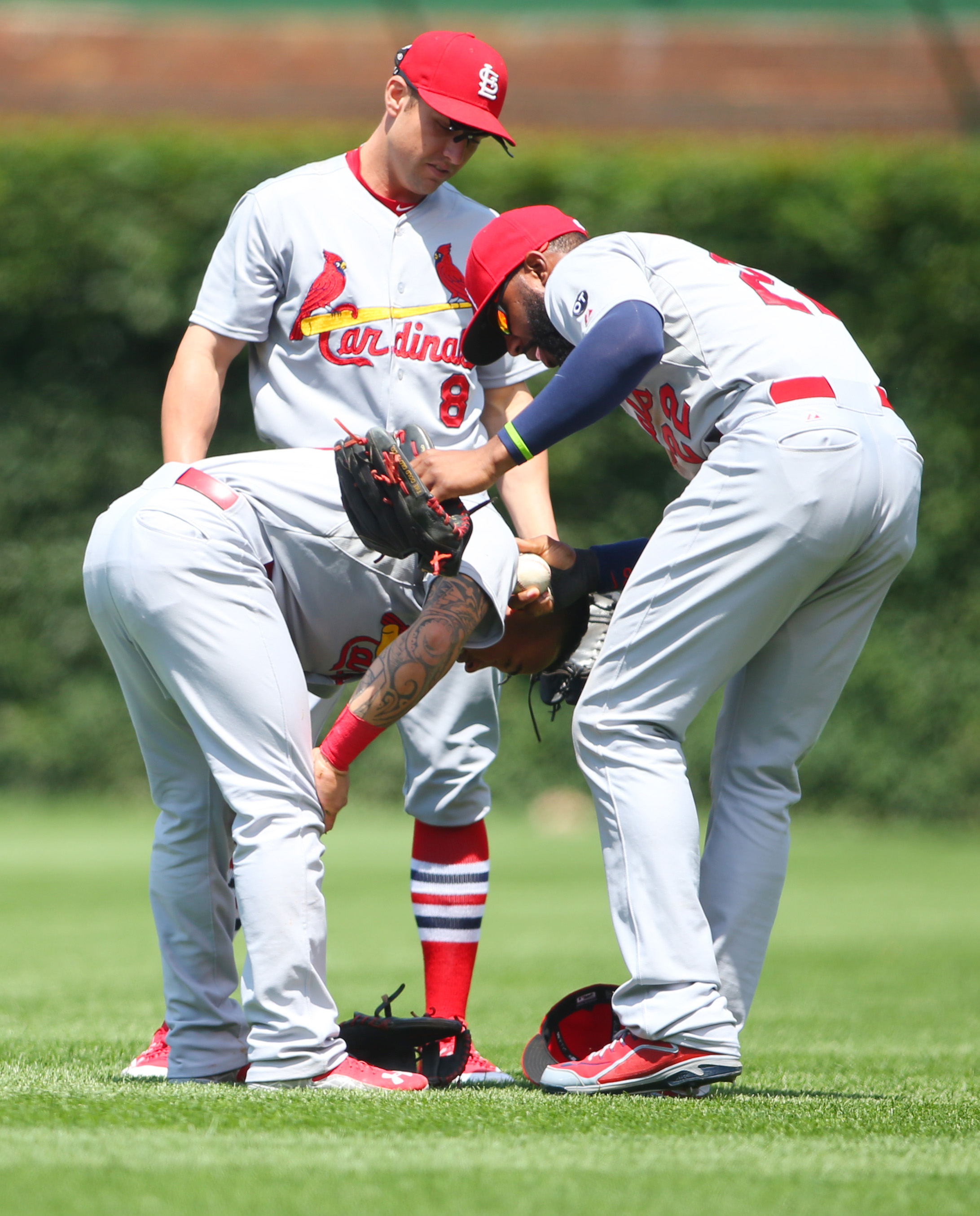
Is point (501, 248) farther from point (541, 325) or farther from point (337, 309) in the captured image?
point (337, 309)

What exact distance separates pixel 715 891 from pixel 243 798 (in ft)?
3.53

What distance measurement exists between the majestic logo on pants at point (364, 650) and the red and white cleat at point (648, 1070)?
3.19 feet

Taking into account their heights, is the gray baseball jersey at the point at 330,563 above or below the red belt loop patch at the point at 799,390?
below

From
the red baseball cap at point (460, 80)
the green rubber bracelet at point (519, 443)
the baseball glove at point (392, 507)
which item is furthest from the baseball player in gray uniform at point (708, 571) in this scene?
the red baseball cap at point (460, 80)

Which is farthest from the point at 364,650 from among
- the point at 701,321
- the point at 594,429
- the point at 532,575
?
the point at 594,429

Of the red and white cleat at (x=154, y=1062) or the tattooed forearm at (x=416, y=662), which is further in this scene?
the red and white cleat at (x=154, y=1062)

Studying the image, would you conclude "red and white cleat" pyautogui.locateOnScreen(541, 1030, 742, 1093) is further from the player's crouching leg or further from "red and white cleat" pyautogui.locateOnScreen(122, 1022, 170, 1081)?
"red and white cleat" pyautogui.locateOnScreen(122, 1022, 170, 1081)

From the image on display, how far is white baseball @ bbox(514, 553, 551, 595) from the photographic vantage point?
3.27 meters

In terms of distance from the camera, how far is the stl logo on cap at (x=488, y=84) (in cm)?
367

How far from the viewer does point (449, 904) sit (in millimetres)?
3740

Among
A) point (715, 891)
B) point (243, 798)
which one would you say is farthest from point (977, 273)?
point (243, 798)

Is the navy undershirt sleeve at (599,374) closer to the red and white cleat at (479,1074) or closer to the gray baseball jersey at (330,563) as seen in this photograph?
the gray baseball jersey at (330,563)

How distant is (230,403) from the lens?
34.1 ft

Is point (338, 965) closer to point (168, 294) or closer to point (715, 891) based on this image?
point (715, 891)
